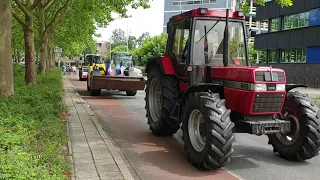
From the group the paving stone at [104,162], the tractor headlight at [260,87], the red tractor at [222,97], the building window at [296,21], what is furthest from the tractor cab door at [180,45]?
the building window at [296,21]

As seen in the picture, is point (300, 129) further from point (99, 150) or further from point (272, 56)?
point (272, 56)

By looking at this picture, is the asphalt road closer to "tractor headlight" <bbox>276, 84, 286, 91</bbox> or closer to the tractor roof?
"tractor headlight" <bbox>276, 84, 286, 91</bbox>

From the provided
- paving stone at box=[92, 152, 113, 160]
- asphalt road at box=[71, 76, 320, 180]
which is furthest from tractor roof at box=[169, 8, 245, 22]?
paving stone at box=[92, 152, 113, 160]

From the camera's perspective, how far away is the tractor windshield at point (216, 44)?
692cm

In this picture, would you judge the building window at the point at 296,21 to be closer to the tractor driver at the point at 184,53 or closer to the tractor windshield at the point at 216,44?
the tractor windshield at the point at 216,44

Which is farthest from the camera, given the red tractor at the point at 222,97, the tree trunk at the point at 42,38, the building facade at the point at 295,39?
the building facade at the point at 295,39

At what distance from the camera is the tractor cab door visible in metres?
7.15

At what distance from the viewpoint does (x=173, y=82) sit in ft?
25.5

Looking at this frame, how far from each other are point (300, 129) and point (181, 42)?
2.92 m

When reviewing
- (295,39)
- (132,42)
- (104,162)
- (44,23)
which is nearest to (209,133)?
(104,162)

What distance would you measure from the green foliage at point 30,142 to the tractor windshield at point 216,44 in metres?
3.02

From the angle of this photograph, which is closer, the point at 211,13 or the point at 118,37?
the point at 211,13

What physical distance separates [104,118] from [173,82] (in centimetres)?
388

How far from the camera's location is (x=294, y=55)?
1264 inches
